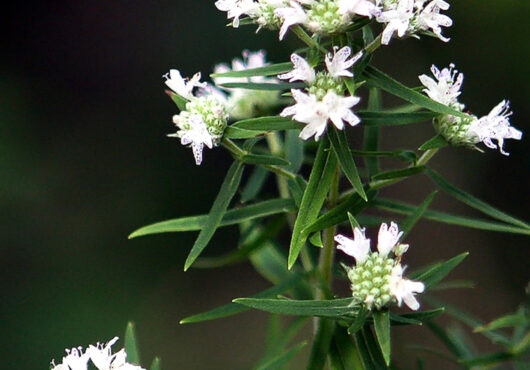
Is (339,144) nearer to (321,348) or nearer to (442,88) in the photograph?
(442,88)

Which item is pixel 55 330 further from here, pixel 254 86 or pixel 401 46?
pixel 254 86

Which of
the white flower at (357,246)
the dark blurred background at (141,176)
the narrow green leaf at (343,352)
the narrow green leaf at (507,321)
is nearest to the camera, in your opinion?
the white flower at (357,246)

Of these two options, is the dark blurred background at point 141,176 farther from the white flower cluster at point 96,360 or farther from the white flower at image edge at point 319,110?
the white flower at image edge at point 319,110

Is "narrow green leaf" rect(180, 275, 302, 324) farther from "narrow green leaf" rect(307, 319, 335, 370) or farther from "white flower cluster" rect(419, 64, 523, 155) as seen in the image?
"white flower cluster" rect(419, 64, 523, 155)

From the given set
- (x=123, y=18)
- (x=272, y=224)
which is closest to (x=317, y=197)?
(x=272, y=224)

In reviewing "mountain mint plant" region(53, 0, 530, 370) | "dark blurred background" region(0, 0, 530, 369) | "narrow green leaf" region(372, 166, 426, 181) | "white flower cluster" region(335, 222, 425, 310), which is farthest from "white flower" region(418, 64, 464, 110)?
"dark blurred background" region(0, 0, 530, 369)

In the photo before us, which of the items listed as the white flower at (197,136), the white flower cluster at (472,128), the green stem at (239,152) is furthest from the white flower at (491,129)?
the white flower at (197,136)

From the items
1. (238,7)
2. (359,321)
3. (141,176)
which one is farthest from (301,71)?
(141,176)
